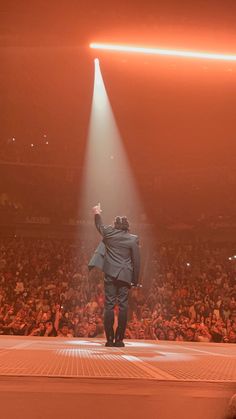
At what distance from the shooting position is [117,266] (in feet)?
16.1

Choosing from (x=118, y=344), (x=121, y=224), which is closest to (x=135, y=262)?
(x=121, y=224)

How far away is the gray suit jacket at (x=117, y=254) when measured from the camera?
16.2 ft

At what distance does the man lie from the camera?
490cm

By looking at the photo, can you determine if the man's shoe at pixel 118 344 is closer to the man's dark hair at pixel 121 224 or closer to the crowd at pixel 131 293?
the man's dark hair at pixel 121 224

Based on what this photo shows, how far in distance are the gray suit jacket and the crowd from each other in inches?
200

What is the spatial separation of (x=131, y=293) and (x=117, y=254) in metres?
8.45

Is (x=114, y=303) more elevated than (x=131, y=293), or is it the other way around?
(x=131, y=293)

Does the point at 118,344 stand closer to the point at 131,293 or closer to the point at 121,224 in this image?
the point at 121,224

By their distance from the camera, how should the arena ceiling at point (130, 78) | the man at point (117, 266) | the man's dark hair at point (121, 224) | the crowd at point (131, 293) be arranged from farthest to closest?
the crowd at point (131, 293)
the man's dark hair at point (121, 224)
the man at point (117, 266)
the arena ceiling at point (130, 78)

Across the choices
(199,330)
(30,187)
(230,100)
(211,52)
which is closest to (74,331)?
(199,330)

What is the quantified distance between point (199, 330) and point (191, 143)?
32.9 feet

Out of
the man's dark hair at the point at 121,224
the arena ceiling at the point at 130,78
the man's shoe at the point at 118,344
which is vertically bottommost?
the man's shoe at the point at 118,344

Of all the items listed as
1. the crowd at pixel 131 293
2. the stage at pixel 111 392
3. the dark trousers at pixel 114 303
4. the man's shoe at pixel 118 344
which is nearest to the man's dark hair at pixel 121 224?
the dark trousers at pixel 114 303

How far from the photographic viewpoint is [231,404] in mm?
1349
